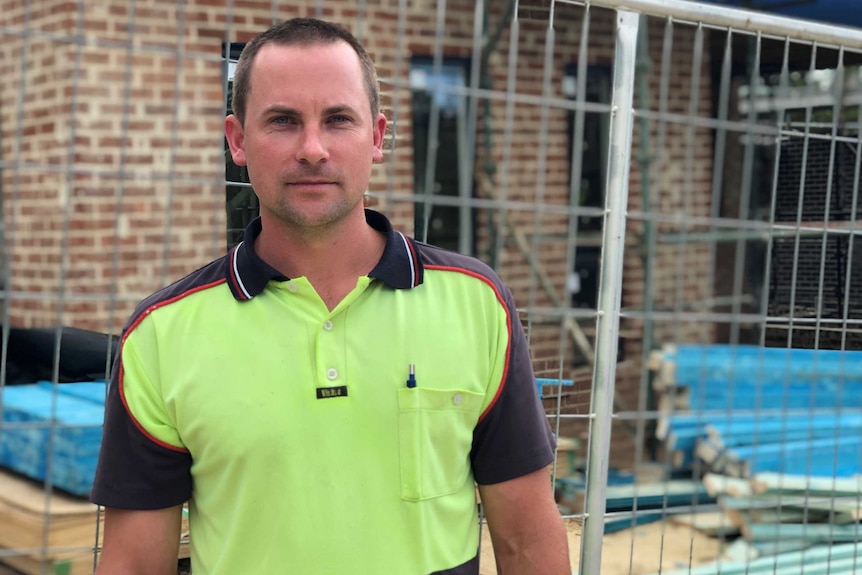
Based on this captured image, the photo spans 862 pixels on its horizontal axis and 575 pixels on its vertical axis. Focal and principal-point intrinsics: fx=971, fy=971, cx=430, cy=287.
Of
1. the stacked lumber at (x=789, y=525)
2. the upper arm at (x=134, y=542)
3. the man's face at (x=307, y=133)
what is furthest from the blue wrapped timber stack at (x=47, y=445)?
the stacked lumber at (x=789, y=525)

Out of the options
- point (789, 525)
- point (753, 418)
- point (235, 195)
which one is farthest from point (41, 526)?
point (753, 418)

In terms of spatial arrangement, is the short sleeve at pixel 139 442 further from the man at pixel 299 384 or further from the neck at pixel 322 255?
the neck at pixel 322 255

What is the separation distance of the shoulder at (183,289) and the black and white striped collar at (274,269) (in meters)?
0.02

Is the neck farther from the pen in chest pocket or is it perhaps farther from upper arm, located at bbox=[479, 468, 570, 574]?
upper arm, located at bbox=[479, 468, 570, 574]

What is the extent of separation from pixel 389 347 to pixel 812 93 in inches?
85.0

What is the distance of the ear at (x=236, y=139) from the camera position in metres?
1.70

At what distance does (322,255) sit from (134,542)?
572mm

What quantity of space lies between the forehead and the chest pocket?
51 cm

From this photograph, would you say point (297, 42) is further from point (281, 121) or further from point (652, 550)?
point (652, 550)

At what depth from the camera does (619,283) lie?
2.47 meters

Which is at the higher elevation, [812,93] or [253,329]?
[812,93]

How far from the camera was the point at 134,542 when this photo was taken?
1615 millimetres

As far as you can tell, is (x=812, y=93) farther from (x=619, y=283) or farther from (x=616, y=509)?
(x=616, y=509)

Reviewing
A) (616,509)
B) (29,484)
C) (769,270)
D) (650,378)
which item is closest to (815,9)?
(650,378)
